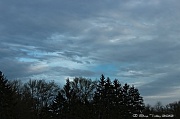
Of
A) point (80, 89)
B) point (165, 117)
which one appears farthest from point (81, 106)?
point (165, 117)

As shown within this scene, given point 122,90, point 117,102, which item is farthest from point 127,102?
point 117,102

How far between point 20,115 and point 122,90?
2515 cm

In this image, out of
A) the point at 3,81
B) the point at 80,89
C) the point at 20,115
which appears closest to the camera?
the point at 3,81

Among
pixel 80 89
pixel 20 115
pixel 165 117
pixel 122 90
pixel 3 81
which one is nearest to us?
pixel 3 81

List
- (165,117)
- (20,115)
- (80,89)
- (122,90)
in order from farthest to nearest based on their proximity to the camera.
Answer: (165,117), (80,89), (122,90), (20,115)

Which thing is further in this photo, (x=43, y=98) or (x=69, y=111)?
(x=43, y=98)

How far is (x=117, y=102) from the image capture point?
72938mm

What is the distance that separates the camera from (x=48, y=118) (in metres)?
72.9

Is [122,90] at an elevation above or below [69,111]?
above

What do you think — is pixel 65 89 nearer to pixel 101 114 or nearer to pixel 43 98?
pixel 101 114

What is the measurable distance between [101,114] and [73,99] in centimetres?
692

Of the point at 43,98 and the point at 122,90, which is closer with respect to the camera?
the point at 122,90

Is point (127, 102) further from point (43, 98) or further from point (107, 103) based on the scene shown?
point (43, 98)

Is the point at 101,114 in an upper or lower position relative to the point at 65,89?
lower
